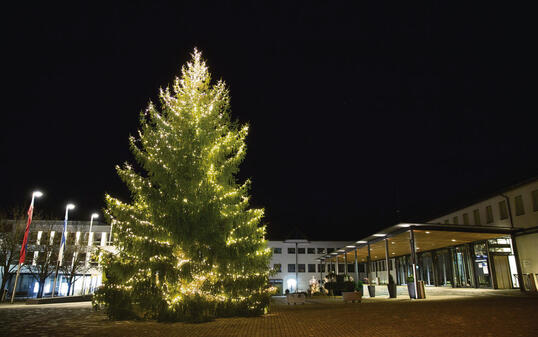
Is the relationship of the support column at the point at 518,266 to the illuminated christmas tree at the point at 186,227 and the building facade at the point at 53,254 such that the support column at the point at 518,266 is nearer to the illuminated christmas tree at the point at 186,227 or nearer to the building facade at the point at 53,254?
the illuminated christmas tree at the point at 186,227

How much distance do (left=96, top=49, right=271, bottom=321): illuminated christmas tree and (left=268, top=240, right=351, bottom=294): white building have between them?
50387 mm

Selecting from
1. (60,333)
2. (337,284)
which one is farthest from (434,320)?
(337,284)

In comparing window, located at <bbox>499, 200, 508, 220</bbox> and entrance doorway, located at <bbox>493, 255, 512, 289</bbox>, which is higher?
window, located at <bbox>499, 200, 508, 220</bbox>

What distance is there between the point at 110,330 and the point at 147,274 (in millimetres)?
2770

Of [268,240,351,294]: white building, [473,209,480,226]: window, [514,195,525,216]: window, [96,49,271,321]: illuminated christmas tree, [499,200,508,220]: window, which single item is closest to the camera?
[96,49,271,321]: illuminated christmas tree

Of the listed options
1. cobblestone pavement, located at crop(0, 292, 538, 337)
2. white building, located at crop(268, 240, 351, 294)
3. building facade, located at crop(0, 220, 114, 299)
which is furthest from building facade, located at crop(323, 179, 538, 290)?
white building, located at crop(268, 240, 351, 294)

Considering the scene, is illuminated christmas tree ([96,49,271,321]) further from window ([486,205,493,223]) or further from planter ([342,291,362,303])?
window ([486,205,493,223])

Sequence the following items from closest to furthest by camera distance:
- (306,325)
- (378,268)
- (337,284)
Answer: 1. (306,325)
2. (337,284)
3. (378,268)

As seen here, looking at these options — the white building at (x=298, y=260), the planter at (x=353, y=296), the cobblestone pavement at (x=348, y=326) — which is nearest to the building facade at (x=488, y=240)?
the planter at (x=353, y=296)

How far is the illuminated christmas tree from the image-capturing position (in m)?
12.8

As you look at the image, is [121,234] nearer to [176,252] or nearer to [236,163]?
[176,252]

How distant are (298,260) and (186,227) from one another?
A: 2177 inches

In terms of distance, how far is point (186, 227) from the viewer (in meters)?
13.2

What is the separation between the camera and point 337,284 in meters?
30.3
